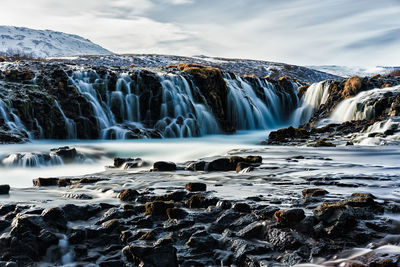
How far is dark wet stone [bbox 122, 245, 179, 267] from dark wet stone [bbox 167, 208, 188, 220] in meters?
1.14

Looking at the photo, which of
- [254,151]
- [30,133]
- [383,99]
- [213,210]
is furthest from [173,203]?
[383,99]

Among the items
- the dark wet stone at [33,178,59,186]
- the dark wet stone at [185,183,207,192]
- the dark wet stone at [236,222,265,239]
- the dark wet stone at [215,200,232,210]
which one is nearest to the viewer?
the dark wet stone at [236,222,265,239]

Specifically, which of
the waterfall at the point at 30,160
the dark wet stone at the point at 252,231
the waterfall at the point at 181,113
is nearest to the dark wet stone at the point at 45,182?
the waterfall at the point at 30,160

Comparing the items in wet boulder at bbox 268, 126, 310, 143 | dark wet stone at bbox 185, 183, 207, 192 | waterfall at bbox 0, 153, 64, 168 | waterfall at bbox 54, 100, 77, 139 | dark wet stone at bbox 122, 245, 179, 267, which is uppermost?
waterfall at bbox 54, 100, 77, 139

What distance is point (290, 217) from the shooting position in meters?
5.22

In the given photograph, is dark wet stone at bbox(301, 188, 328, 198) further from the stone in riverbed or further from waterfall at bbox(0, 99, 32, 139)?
waterfall at bbox(0, 99, 32, 139)

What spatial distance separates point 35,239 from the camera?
5090 mm

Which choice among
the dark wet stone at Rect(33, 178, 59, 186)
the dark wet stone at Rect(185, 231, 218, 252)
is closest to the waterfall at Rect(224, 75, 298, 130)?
the dark wet stone at Rect(33, 178, 59, 186)

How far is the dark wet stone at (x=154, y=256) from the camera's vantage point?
4547mm

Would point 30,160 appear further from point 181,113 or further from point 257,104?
point 257,104

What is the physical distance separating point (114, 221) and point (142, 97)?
19.9 metres

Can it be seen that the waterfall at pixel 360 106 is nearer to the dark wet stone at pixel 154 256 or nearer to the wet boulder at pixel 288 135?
the wet boulder at pixel 288 135

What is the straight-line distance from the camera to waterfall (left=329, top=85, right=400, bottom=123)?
2159cm

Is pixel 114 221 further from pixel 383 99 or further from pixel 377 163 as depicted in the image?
pixel 383 99
